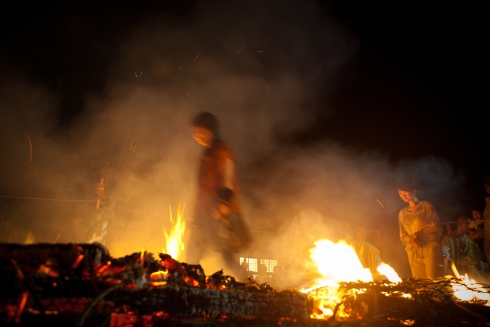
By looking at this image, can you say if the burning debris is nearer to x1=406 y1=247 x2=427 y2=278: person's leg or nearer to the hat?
x1=406 y1=247 x2=427 y2=278: person's leg

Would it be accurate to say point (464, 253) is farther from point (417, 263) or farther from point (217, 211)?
point (217, 211)

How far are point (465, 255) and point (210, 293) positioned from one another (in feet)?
22.2

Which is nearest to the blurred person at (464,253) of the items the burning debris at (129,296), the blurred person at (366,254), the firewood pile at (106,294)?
the blurred person at (366,254)

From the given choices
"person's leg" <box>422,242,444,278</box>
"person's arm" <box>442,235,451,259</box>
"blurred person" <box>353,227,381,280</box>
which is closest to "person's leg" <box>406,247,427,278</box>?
"person's leg" <box>422,242,444,278</box>

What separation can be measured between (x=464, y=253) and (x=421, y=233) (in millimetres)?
1461

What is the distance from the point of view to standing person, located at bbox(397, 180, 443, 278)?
5.67 metres

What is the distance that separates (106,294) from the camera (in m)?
1.80

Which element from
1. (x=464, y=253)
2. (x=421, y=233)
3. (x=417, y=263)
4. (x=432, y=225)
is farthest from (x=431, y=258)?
(x=464, y=253)

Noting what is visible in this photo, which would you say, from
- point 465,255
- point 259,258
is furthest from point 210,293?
point 259,258

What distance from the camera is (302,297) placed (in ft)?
8.75

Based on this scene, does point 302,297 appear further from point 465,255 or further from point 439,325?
point 465,255

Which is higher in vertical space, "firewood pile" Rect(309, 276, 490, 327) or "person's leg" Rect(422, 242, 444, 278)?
"person's leg" Rect(422, 242, 444, 278)

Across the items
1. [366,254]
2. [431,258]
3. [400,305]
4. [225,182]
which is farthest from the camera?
[366,254]

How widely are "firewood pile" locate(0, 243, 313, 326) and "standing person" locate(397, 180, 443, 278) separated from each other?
478 centimetres
